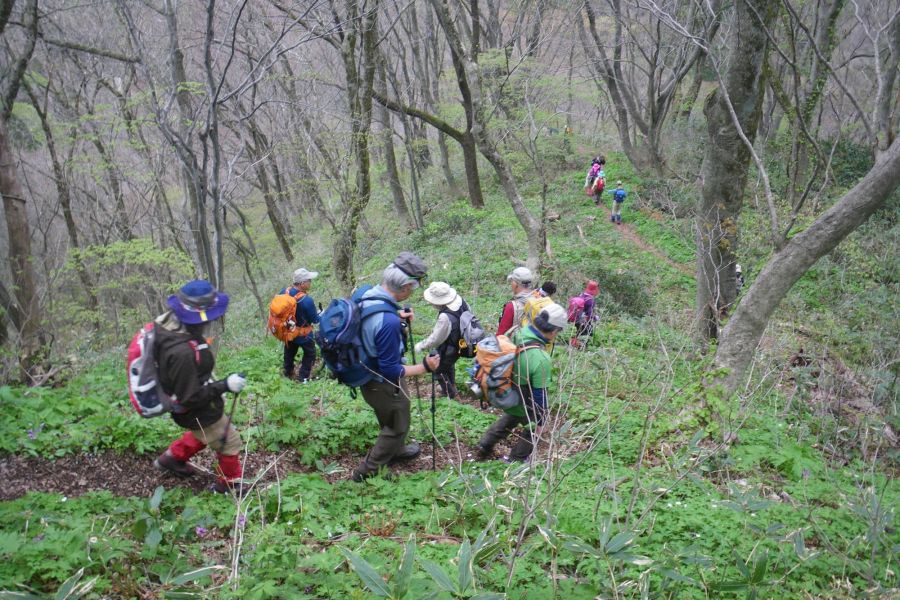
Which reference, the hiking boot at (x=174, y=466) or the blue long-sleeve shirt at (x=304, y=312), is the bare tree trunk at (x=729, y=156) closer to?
the blue long-sleeve shirt at (x=304, y=312)

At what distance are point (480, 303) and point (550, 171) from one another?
47.0 ft

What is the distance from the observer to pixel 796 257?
547cm

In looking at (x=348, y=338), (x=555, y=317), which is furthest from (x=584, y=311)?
(x=348, y=338)

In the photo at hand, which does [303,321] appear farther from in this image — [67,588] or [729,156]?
[729,156]

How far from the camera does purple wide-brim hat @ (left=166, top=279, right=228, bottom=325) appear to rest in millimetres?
3734

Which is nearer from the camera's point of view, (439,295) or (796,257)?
(796,257)

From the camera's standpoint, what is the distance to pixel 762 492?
14.8 ft

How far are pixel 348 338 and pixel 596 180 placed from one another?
53.8ft

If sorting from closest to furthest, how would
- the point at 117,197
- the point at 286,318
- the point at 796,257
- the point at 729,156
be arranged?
1. the point at 796,257
2. the point at 286,318
3. the point at 729,156
4. the point at 117,197

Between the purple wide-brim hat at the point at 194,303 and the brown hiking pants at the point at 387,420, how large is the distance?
137 cm

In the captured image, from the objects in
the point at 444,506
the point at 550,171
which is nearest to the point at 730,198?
the point at 444,506

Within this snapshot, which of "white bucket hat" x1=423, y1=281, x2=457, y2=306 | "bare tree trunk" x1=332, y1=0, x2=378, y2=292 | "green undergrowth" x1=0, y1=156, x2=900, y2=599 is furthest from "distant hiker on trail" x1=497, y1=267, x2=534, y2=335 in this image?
"bare tree trunk" x1=332, y1=0, x2=378, y2=292

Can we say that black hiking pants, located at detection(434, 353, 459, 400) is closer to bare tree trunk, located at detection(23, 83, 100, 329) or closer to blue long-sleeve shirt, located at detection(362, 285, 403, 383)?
blue long-sleeve shirt, located at detection(362, 285, 403, 383)

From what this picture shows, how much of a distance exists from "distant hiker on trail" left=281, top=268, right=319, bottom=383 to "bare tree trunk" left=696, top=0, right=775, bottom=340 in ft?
17.4
